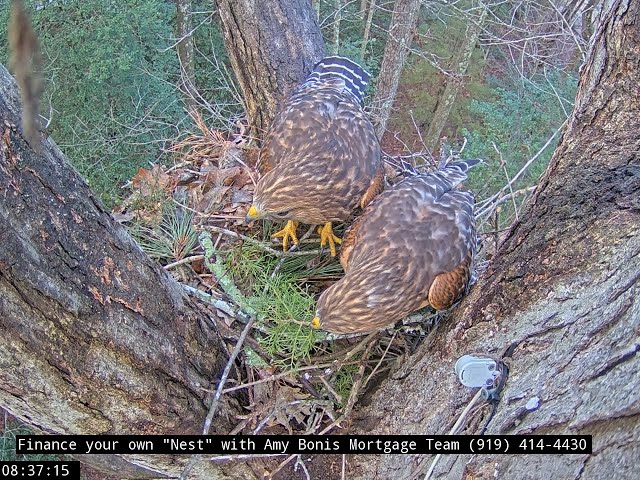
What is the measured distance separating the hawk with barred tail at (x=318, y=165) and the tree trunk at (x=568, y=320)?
79 cm

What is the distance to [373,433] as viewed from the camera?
232cm

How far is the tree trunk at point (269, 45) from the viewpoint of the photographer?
10.3 ft

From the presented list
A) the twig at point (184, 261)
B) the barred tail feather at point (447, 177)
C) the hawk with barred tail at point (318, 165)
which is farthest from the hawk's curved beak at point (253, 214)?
the barred tail feather at point (447, 177)

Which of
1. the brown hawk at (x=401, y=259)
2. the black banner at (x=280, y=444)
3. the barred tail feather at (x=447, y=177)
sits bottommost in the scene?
the black banner at (x=280, y=444)

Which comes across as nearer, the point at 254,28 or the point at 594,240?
the point at 594,240

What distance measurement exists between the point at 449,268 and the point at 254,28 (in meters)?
1.71

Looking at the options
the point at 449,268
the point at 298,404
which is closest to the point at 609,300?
the point at 449,268

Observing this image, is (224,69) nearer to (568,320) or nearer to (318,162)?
(318,162)

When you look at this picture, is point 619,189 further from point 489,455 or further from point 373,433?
point 373,433

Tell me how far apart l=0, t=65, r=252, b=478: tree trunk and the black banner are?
0.06 metres

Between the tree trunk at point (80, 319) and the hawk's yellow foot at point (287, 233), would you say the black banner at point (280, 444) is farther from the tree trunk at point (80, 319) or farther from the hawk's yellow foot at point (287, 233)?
the hawk's yellow foot at point (287, 233)
